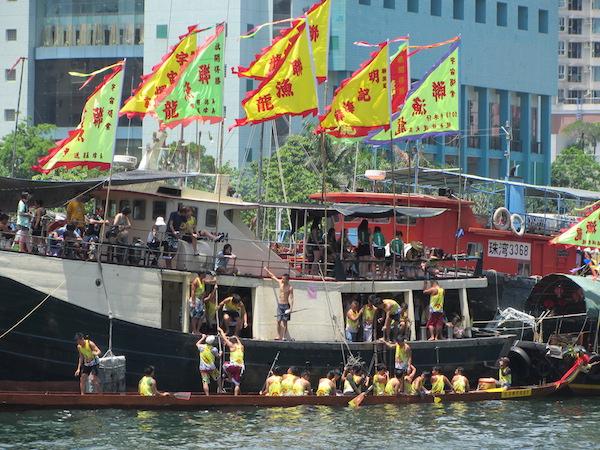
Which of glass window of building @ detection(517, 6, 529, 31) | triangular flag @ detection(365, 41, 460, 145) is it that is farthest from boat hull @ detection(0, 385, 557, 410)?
glass window of building @ detection(517, 6, 529, 31)

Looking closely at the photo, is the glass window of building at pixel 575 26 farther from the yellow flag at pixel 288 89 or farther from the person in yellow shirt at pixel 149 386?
the person in yellow shirt at pixel 149 386

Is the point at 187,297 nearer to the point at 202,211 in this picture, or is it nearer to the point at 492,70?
the point at 202,211

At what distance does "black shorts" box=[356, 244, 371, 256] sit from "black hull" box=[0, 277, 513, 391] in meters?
2.45

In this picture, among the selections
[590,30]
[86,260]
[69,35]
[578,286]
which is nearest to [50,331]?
Result: [86,260]

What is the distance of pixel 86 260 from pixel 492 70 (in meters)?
60.9

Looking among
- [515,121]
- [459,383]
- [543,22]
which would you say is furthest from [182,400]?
[543,22]

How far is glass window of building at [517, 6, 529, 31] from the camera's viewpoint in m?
92.9

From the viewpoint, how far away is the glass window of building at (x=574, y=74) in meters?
129

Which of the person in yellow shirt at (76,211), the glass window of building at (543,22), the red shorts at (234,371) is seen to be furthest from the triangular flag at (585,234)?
the glass window of building at (543,22)

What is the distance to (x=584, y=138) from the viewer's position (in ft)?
372

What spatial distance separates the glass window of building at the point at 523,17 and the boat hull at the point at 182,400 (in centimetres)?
6007

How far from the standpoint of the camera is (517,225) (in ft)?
142

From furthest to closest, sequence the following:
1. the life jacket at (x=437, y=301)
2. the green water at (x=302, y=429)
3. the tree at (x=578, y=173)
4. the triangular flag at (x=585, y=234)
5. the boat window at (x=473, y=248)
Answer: the tree at (x=578, y=173) < the boat window at (x=473, y=248) < the triangular flag at (x=585, y=234) < the life jacket at (x=437, y=301) < the green water at (x=302, y=429)

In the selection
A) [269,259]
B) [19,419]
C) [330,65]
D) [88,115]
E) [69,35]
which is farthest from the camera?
[69,35]
